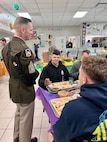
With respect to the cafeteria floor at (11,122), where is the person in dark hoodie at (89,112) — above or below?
above

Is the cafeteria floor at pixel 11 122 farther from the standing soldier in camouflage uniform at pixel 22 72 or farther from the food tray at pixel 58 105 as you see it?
the food tray at pixel 58 105

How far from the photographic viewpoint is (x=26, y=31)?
6.27ft

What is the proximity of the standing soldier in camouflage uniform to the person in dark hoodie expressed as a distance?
0.97 m

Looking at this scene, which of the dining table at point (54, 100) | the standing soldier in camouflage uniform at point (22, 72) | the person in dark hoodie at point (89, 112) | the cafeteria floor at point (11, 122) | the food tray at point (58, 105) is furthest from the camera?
the cafeteria floor at point (11, 122)

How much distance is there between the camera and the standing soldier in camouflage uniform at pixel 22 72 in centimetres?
180

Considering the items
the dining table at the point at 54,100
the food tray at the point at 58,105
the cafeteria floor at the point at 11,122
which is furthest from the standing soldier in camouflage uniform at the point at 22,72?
the cafeteria floor at the point at 11,122

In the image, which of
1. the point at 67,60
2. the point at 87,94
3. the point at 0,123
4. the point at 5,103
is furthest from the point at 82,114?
the point at 67,60

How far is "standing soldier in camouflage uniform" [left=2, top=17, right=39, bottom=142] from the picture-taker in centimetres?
180

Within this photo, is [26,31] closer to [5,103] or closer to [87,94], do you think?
[87,94]

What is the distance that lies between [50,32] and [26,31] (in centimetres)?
1232

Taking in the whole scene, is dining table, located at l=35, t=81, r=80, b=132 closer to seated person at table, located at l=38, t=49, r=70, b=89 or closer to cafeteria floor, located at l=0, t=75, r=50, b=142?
seated person at table, located at l=38, t=49, r=70, b=89

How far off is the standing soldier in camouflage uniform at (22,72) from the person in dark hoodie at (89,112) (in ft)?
3.19

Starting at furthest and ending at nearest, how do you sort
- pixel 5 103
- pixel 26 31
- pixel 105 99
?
1. pixel 5 103
2. pixel 26 31
3. pixel 105 99

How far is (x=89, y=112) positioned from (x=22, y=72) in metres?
1.17
